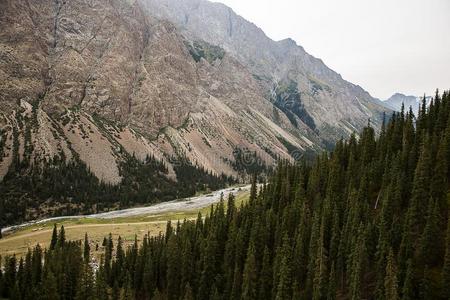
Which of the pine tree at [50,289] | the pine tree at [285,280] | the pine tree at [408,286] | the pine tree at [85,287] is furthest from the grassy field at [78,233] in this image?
the pine tree at [408,286]

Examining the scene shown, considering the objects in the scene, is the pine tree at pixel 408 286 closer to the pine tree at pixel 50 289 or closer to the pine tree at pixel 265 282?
the pine tree at pixel 265 282

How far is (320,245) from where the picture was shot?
9269 centimetres

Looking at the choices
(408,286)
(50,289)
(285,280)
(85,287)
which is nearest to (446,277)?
(408,286)

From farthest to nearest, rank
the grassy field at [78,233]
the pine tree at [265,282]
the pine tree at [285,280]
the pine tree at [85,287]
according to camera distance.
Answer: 1. the grassy field at [78,233]
2. the pine tree at [85,287]
3. the pine tree at [265,282]
4. the pine tree at [285,280]

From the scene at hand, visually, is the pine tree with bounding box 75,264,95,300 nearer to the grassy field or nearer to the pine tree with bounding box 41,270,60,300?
the pine tree with bounding box 41,270,60,300

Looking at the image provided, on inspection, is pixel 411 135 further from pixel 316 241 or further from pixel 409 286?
pixel 409 286

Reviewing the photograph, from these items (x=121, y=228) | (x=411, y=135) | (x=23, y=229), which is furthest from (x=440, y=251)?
(x=23, y=229)

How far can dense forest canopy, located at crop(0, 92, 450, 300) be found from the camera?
81.1 m

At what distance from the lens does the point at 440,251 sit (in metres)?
79.0

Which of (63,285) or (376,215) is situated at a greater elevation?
(376,215)

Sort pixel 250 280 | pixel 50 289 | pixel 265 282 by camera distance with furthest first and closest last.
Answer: pixel 50 289
pixel 265 282
pixel 250 280

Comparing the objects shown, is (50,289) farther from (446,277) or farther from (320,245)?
(446,277)

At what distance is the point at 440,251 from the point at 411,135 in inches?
1960

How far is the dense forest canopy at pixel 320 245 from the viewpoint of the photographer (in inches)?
3191
